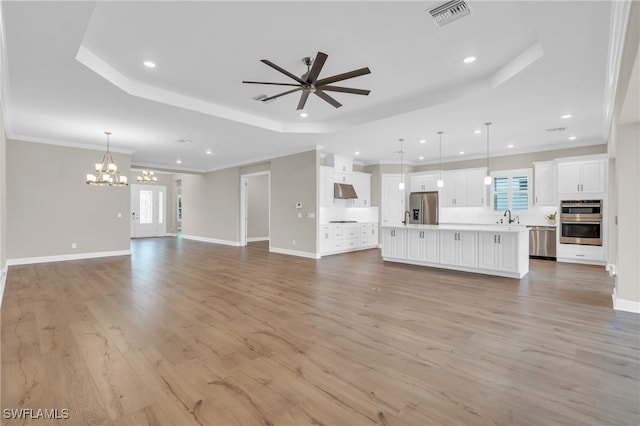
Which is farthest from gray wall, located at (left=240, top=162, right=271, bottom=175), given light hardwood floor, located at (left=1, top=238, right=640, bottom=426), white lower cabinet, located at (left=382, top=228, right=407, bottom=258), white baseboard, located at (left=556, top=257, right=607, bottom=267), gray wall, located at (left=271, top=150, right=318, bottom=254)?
white baseboard, located at (left=556, top=257, right=607, bottom=267)

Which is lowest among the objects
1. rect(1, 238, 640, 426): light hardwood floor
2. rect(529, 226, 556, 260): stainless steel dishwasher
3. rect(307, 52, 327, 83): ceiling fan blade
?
rect(1, 238, 640, 426): light hardwood floor

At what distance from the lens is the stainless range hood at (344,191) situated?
8617 mm

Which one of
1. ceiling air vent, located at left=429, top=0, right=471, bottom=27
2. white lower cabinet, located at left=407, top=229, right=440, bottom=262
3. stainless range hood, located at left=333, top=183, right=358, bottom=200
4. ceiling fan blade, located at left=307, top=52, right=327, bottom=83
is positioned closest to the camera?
ceiling air vent, located at left=429, top=0, right=471, bottom=27

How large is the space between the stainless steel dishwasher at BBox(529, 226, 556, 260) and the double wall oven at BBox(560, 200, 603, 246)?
40cm

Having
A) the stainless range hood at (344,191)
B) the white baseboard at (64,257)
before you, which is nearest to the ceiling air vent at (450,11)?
the stainless range hood at (344,191)

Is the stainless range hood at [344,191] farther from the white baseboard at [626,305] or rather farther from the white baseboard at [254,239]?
the white baseboard at [626,305]

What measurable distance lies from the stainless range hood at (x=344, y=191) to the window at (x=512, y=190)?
3.95 m

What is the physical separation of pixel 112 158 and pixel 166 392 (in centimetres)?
797

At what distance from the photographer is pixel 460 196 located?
29.8 feet

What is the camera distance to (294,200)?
8422 mm

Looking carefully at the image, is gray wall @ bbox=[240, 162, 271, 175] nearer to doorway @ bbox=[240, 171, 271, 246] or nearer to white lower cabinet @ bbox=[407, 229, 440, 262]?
doorway @ bbox=[240, 171, 271, 246]

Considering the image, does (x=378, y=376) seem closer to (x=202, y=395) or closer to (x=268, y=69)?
(x=202, y=395)

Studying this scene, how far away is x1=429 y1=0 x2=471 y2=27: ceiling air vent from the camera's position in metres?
2.69

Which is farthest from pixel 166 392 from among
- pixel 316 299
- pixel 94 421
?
pixel 316 299
